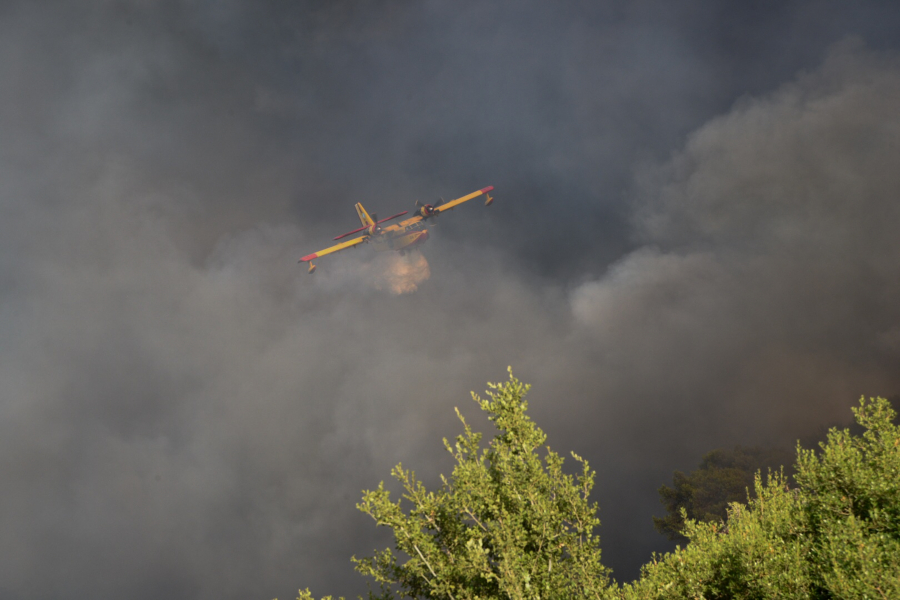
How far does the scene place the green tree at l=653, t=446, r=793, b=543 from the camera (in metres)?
109

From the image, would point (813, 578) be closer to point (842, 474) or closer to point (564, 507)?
point (842, 474)

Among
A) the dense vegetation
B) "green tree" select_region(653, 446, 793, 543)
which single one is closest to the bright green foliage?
the dense vegetation

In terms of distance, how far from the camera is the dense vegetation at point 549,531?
23.2 m

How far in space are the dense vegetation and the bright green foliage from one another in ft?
0.23

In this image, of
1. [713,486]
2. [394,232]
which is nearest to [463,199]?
[394,232]

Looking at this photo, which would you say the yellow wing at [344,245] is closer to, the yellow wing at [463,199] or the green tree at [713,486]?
the yellow wing at [463,199]

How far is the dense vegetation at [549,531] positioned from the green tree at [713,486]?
8830 centimetres

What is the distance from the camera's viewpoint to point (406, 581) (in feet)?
88.3

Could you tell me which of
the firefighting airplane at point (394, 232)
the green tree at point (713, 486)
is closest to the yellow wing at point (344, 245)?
the firefighting airplane at point (394, 232)

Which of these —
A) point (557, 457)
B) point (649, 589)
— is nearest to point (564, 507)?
point (557, 457)

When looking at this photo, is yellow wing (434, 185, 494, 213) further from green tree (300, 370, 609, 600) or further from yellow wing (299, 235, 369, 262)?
green tree (300, 370, 609, 600)

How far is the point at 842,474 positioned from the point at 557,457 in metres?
13.7

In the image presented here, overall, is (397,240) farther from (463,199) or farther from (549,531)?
(549,531)

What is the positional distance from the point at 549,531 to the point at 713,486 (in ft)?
357
